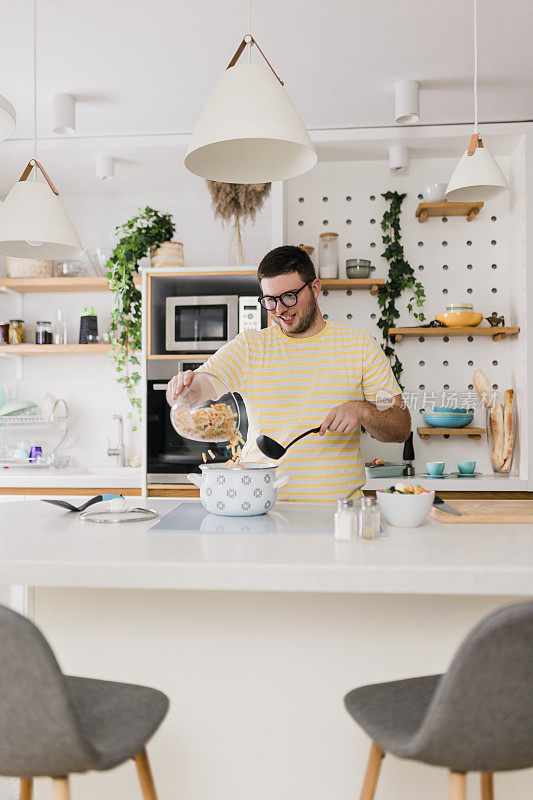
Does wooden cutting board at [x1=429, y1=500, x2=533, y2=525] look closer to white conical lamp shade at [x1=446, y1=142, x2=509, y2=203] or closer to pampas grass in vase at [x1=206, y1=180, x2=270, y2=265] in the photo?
white conical lamp shade at [x1=446, y1=142, x2=509, y2=203]

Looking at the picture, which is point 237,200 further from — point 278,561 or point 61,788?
point 61,788

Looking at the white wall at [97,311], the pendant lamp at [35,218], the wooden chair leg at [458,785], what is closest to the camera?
the wooden chair leg at [458,785]

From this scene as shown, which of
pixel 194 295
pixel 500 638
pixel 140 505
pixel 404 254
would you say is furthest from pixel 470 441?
pixel 500 638

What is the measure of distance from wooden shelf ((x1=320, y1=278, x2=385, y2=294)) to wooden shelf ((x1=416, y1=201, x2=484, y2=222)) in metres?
0.44

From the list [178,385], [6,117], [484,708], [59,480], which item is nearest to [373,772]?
[484,708]

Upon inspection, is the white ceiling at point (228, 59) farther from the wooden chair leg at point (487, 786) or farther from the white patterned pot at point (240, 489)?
the wooden chair leg at point (487, 786)

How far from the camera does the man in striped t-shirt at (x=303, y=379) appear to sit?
2.23 m

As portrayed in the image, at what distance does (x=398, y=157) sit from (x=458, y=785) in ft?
11.1

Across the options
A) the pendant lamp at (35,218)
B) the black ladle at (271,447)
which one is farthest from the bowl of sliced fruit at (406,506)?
the pendant lamp at (35,218)

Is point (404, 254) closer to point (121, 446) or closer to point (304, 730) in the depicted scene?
point (121, 446)

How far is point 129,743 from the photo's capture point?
113 cm

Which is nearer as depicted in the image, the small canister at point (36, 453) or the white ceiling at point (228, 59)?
the white ceiling at point (228, 59)

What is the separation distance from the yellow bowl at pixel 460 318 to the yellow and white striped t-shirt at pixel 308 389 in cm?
152

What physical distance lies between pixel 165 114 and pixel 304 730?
310cm
